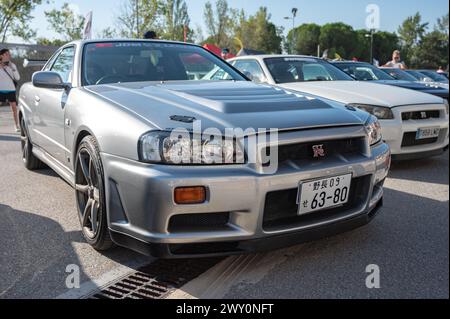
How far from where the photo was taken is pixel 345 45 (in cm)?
7956

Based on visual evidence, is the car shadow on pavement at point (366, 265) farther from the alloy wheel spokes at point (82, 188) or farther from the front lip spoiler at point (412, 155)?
the front lip spoiler at point (412, 155)

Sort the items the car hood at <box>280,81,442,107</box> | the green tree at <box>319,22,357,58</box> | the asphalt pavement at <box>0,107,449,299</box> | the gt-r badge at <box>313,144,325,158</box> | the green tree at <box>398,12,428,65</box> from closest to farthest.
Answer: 1. the asphalt pavement at <box>0,107,449,299</box>
2. the gt-r badge at <box>313,144,325,158</box>
3. the car hood at <box>280,81,442,107</box>
4. the green tree at <box>398,12,428,65</box>
5. the green tree at <box>319,22,357,58</box>

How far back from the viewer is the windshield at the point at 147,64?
134 inches

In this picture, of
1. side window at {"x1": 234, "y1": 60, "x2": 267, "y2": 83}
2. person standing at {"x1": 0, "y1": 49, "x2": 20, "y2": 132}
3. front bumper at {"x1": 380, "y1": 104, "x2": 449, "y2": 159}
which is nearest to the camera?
front bumper at {"x1": 380, "y1": 104, "x2": 449, "y2": 159}

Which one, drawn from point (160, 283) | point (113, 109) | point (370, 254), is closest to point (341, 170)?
point (370, 254)

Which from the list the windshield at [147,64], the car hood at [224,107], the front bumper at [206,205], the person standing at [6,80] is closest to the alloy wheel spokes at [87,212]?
the front bumper at [206,205]

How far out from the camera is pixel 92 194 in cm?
274

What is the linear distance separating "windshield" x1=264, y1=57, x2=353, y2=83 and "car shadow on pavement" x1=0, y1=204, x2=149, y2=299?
3450mm

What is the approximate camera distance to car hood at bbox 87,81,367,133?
2307mm

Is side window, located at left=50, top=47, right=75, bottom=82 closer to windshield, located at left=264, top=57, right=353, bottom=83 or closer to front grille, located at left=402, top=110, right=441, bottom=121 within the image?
windshield, located at left=264, top=57, right=353, bottom=83

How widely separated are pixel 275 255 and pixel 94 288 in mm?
1052

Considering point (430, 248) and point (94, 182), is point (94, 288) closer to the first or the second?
point (94, 182)

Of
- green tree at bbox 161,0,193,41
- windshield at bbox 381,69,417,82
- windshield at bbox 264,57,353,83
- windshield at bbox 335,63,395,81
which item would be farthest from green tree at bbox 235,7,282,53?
windshield at bbox 264,57,353,83

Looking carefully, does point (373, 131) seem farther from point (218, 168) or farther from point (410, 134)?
point (410, 134)
